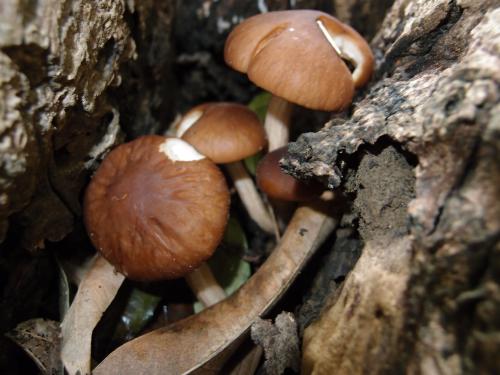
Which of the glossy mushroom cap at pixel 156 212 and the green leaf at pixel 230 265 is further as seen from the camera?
the green leaf at pixel 230 265

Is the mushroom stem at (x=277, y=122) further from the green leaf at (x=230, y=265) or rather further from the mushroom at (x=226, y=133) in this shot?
the green leaf at (x=230, y=265)

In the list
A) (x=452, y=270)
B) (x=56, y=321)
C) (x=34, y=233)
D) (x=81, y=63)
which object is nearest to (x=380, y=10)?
(x=81, y=63)

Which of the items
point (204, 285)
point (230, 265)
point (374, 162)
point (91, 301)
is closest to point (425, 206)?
point (374, 162)

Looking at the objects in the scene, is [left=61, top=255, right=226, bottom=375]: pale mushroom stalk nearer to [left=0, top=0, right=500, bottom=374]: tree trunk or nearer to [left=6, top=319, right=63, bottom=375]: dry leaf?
[left=6, top=319, right=63, bottom=375]: dry leaf

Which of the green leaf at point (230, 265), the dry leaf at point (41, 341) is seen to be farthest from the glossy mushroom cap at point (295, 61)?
the dry leaf at point (41, 341)

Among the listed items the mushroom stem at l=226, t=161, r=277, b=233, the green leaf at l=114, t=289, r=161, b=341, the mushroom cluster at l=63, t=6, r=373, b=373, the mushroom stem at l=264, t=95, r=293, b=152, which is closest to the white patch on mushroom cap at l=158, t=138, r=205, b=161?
the mushroom cluster at l=63, t=6, r=373, b=373

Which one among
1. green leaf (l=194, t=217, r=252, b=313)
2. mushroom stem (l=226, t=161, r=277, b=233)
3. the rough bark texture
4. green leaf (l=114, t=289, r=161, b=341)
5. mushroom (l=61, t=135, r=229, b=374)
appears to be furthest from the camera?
mushroom stem (l=226, t=161, r=277, b=233)

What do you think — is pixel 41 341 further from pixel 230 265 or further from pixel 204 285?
pixel 230 265
